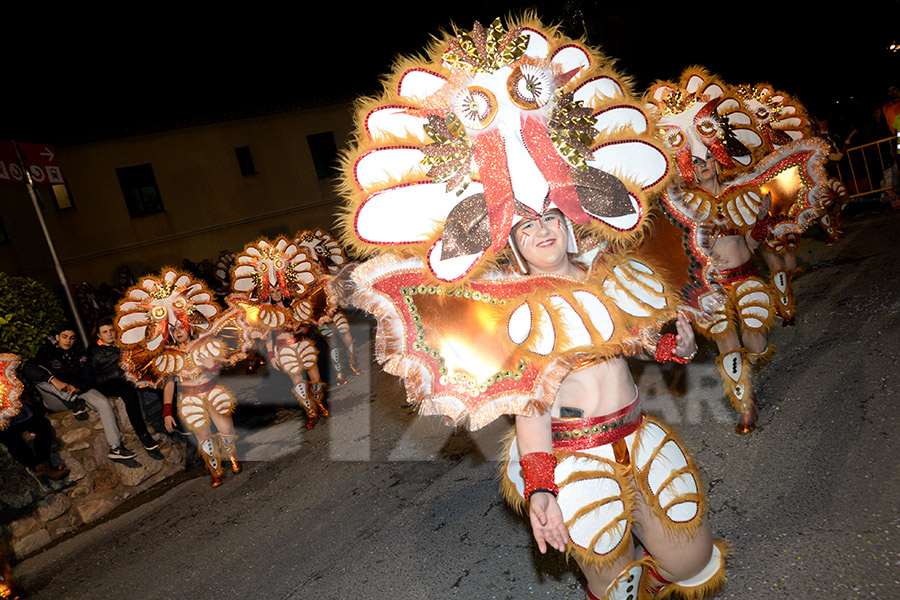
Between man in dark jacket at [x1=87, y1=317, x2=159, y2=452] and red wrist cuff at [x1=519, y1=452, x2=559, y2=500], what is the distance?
21.4 ft

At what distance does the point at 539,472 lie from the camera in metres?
2.07

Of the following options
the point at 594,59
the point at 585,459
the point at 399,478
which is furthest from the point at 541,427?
the point at 399,478

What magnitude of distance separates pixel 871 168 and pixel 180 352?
1356 centimetres

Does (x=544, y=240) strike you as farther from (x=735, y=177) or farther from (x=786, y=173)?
(x=786, y=173)

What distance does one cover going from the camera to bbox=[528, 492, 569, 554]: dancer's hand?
2043 mm

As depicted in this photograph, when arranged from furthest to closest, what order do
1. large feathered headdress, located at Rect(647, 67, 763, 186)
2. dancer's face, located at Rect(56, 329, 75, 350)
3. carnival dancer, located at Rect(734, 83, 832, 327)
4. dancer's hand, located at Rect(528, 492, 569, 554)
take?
dancer's face, located at Rect(56, 329, 75, 350) < carnival dancer, located at Rect(734, 83, 832, 327) < large feathered headdress, located at Rect(647, 67, 763, 186) < dancer's hand, located at Rect(528, 492, 569, 554)

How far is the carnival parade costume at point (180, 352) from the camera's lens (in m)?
6.00

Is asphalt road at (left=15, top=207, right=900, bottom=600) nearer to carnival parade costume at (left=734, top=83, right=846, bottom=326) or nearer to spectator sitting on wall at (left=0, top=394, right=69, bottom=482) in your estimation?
spectator sitting on wall at (left=0, top=394, right=69, bottom=482)

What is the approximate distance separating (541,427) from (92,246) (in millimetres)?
20513

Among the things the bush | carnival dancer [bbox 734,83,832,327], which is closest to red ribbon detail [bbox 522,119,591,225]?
carnival dancer [bbox 734,83,832,327]

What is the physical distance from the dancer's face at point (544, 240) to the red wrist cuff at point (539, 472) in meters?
0.71

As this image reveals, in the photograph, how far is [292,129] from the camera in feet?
76.3

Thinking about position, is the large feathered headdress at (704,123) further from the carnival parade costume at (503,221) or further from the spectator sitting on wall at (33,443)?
the spectator sitting on wall at (33,443)

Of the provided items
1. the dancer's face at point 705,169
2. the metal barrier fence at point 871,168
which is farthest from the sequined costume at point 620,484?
the metal barrier fence at point 871,168
